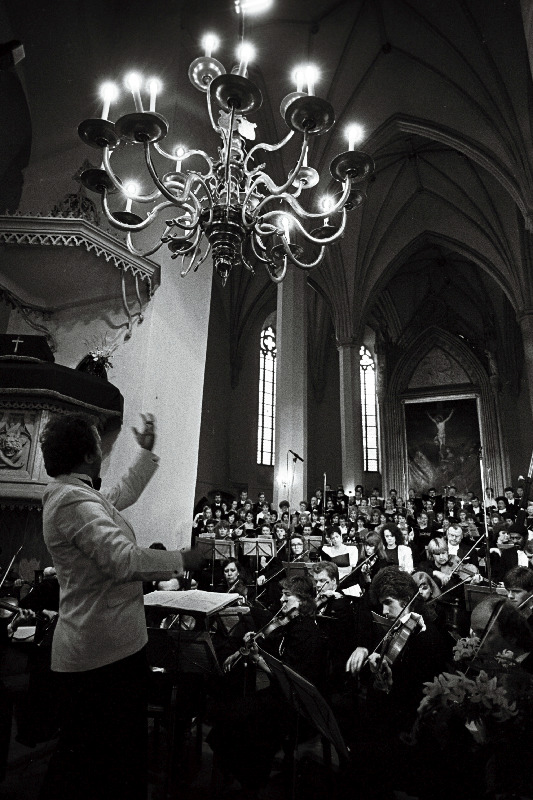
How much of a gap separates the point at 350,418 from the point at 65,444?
15093 mm

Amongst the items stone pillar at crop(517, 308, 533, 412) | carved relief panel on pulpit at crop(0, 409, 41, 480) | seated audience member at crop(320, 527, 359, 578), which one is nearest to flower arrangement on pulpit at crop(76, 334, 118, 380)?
carved relief panel on pulpit at crop(0, 409, 41, 480)

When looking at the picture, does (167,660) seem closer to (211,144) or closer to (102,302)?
(102,302)

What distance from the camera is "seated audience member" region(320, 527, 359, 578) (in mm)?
6758

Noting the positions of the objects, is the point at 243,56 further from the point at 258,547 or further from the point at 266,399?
the point at 266,399

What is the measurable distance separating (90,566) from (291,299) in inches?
432

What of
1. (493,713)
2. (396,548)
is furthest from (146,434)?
(396,548)

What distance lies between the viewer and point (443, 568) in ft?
20.5

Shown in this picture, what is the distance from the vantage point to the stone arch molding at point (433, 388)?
66.6 ft

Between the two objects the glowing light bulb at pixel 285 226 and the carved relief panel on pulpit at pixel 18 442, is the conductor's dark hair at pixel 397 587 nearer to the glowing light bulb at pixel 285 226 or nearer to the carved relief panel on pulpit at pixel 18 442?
the glowing light bulb at pixel 285 226

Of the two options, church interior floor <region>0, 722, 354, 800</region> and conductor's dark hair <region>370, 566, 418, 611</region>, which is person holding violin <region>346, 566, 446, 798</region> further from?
church interior floor <region>0, 722, 354, 800</region>

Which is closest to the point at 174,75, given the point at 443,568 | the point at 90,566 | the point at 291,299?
the point at 291,299

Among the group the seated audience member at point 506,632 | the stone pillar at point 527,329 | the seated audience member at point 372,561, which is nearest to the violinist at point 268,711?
the seated audience member at point 506,632

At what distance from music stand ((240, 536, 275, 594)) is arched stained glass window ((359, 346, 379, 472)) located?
13782 millimetres

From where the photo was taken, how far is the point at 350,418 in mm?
16484
